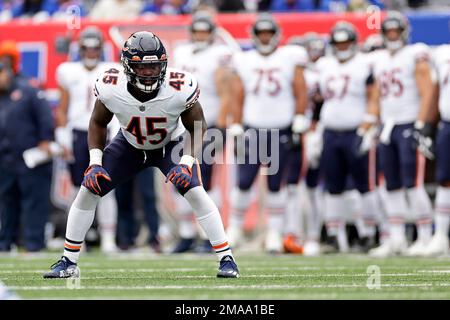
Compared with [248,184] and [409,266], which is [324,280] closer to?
[409,266]

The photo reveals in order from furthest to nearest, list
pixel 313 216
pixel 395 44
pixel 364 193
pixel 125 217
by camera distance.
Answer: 1. pixel 125 217
2. pixel 313 216
3. pixel 364 193
4. pixel 395 44

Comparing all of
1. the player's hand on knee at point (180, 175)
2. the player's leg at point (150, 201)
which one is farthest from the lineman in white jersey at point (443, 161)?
the player's hand on knee at point (180, 175)

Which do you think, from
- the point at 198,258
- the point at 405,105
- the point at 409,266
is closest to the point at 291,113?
the point at 405,105

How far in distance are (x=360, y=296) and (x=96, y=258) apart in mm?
4249

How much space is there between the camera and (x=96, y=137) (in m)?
6.47

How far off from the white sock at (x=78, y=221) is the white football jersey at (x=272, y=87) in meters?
3.77

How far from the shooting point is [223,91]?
396 inches

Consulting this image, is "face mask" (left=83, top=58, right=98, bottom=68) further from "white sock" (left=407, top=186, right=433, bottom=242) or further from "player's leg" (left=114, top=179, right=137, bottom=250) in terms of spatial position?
"white sock" (left=407, top=186, right=433, bottom=242)

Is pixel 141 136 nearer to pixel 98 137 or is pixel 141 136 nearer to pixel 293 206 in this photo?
pixel 98 137

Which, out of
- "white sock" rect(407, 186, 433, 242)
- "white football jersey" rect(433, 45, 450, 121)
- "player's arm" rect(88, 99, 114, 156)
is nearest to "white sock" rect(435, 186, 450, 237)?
"white sock" rect(407, 186, 433, 242)

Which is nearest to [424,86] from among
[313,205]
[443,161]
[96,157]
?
[443,161]

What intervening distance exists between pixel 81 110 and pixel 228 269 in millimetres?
4232

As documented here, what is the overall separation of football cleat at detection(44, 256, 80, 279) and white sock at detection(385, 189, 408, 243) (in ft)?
12.8

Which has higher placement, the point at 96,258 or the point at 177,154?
the point at 177,154
